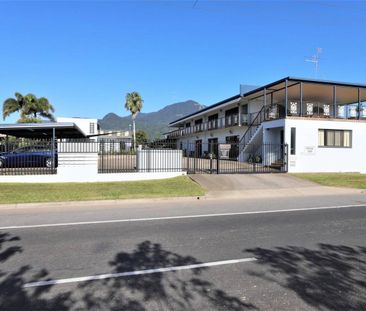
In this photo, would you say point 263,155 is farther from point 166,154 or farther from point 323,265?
point 323,265

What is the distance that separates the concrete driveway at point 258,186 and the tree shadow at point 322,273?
8490mm

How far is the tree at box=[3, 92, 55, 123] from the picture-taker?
47.4m

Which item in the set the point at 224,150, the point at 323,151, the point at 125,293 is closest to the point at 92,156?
the point at 224,150

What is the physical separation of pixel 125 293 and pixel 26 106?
161 feet

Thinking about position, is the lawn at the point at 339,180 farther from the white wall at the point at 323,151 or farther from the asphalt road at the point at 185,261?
the asphalt road at the point at 185,261

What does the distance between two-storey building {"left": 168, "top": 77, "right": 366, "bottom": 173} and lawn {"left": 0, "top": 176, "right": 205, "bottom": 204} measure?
20.3 feet

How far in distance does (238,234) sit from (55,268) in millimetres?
3767

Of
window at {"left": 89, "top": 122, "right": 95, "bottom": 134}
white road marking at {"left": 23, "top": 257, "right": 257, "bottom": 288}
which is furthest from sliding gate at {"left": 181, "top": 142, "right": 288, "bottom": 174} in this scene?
window at {"left": 89, "top": 122, "right": 95, "bottom": 134}

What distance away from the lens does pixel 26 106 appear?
48.0m

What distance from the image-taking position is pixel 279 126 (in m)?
24.1

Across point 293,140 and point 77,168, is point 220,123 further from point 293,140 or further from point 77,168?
point 77,168

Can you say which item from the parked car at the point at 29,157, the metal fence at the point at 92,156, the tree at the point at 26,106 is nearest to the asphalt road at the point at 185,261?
the metal fence at the point at 92,156

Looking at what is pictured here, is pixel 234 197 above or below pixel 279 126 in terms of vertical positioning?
below

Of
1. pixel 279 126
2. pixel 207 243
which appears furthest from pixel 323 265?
pixel 279 126
